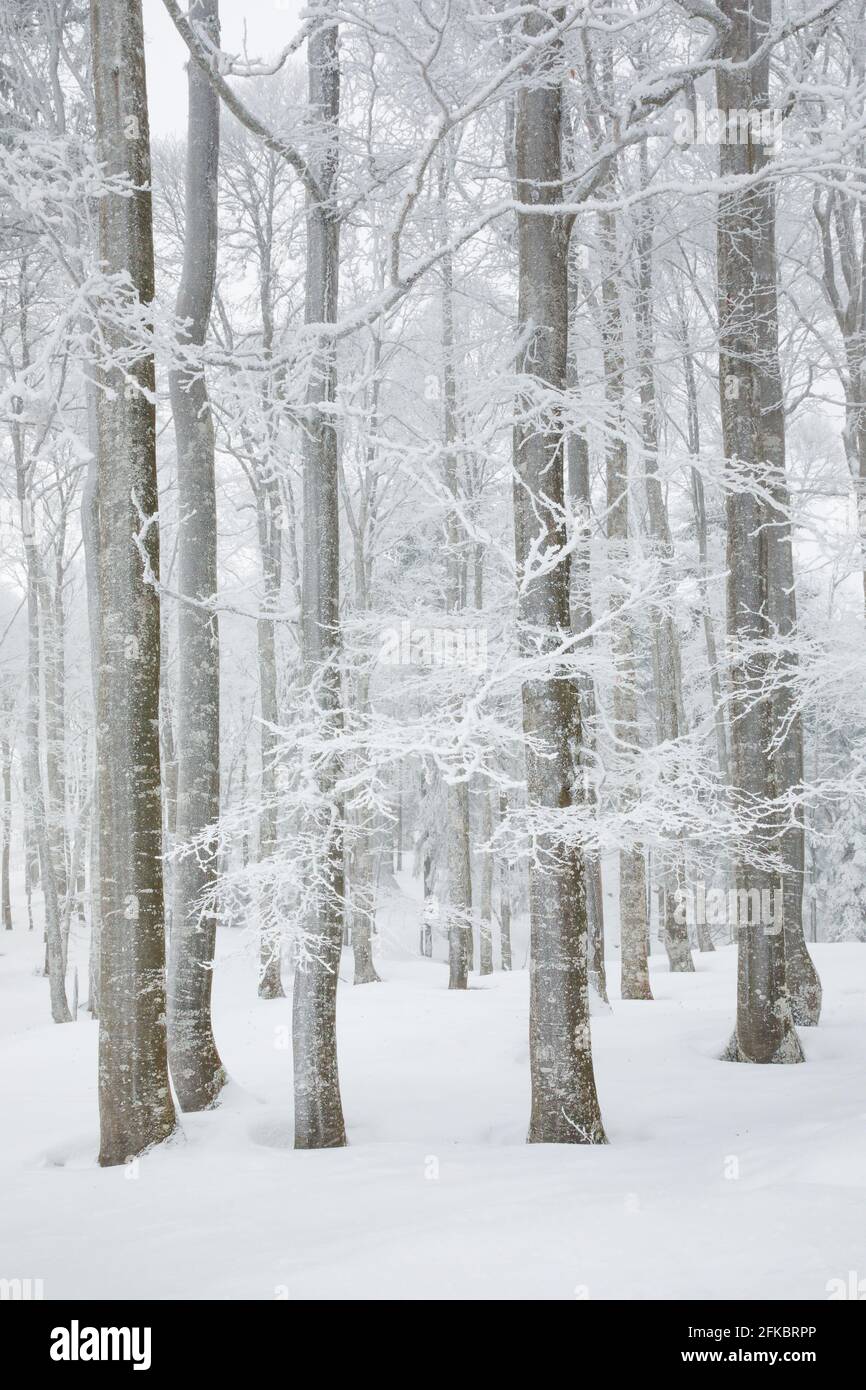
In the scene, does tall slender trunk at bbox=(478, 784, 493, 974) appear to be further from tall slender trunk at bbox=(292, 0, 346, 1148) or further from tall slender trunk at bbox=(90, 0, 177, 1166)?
tall slender trunk at bbox=(90, 0, 177, 1166)

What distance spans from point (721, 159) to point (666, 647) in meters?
9.21

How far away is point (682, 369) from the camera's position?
15430 mm

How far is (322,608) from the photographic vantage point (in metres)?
6.62

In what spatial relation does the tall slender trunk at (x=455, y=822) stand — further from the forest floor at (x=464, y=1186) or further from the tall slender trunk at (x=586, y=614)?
the forest floor at (x=464, y=1186)

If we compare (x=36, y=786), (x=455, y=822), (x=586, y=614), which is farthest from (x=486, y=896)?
(x=586, y=614)

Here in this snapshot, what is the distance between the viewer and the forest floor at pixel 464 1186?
367 centimetres

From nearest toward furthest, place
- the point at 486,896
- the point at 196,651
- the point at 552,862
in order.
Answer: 1. the point at 552,862
2. the point at 196,651
3. the point at 486,896

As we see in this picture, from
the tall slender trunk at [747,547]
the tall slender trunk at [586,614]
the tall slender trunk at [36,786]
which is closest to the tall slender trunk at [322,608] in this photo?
the tall slender trunk at [586,614]

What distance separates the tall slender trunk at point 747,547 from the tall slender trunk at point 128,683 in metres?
4.60

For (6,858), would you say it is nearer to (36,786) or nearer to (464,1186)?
(36,786)

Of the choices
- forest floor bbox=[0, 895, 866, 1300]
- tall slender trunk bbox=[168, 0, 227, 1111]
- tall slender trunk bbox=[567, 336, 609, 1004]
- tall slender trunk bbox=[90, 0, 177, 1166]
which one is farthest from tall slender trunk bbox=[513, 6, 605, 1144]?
tall slender trunk bbox=[168, 0, 227, 1111]

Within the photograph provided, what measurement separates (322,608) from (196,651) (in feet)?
5.14
